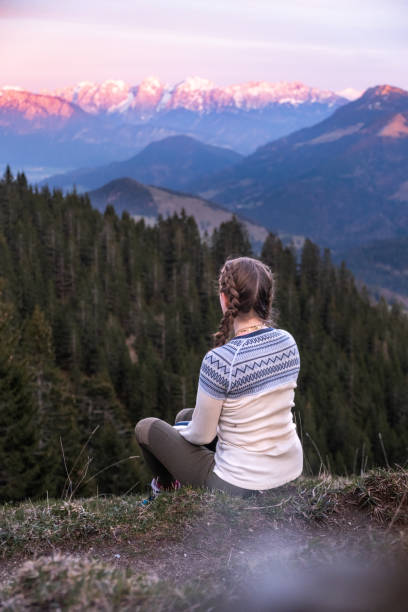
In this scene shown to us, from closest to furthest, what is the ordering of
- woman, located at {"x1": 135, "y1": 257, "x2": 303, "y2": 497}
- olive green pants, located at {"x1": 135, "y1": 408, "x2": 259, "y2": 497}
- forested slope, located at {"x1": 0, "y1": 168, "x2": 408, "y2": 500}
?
woman, located at {"x1": 135, "y1": 257, "x2": 303, "y2": 497}, olive green pants, located at {"x1": 135, "y1": 408, "x2": 259, "y2": 497}, forested slope, located at {"x1": 0, "y1": 168, "x2": 408, "y2": 500}

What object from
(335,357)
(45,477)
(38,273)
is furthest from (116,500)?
(335,357)

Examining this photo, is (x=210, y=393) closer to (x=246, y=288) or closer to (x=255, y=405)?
(x=255, y=405)

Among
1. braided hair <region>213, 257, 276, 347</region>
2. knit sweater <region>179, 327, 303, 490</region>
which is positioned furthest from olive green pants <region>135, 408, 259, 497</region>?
braided hair <region>213, 257, 276, 347</region>

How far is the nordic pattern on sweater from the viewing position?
554 cm

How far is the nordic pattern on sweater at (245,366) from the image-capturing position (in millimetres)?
5535

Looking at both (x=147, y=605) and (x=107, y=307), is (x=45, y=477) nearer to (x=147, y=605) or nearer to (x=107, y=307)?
(x=147, y=605)

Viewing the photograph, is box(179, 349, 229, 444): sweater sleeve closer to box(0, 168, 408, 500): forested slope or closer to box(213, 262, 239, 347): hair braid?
box(213, 262, 239, 347): hair braid

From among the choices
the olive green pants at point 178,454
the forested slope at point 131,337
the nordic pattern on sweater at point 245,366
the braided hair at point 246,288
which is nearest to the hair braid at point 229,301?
the braided hair at point 246,288

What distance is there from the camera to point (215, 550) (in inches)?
207

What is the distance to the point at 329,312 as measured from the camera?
405ft

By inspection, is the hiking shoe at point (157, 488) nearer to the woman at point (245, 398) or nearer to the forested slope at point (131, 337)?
the woman at point (245, 398)

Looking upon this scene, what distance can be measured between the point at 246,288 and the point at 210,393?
43.5 inches

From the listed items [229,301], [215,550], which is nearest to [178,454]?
[215,550]

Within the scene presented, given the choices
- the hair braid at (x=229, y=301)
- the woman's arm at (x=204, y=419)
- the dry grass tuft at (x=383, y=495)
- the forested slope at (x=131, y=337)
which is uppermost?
the hair braid at (x=229, y=301)
